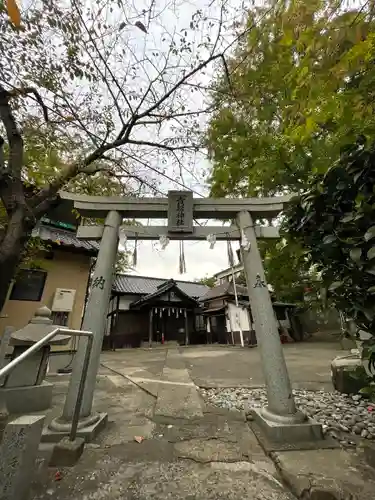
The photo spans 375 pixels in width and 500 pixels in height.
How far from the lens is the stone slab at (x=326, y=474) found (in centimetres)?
171

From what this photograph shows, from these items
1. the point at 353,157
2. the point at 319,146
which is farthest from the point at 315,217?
the point at 319,146

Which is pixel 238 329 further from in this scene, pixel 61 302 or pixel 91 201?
pixel 91 201

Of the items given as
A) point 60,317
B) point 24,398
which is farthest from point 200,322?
point 24,398

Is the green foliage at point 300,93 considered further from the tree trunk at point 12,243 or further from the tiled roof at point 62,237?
the tiled roof at point 62,237

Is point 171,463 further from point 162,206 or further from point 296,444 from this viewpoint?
point 162,206

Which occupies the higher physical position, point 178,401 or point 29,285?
point 29,285

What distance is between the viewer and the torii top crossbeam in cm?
396

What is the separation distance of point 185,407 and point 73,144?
219 inches

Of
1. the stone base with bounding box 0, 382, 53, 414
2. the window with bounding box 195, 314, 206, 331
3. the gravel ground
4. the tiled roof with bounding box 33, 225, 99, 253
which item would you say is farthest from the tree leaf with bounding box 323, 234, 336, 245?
the window with bounding box 195, 314, 206, 331

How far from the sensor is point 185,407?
3773mm

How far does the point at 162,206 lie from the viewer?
13.6 feet

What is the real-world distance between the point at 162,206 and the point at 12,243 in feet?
8.52

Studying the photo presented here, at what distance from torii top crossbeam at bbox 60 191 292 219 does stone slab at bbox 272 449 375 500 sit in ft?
10.4

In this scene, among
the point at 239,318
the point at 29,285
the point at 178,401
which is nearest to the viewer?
the point at 178,401
